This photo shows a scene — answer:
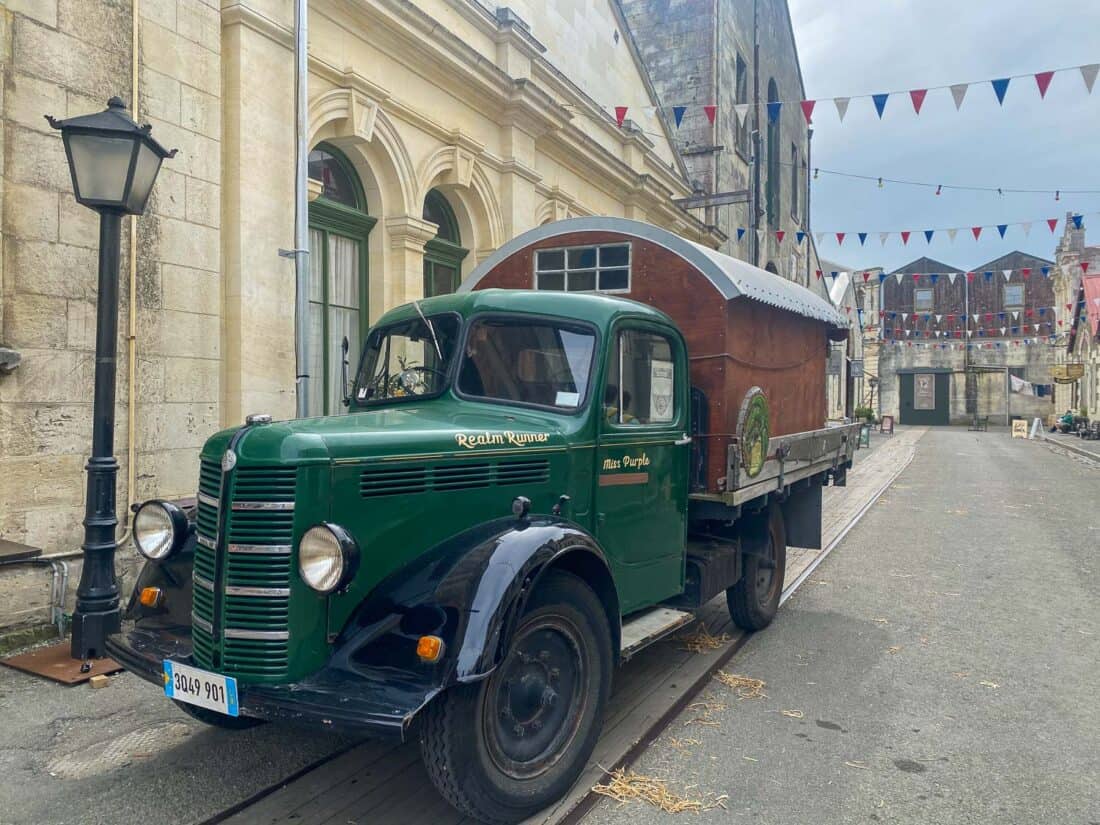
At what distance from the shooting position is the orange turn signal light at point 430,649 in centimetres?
289

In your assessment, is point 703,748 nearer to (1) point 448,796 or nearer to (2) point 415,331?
(1) point 448,796

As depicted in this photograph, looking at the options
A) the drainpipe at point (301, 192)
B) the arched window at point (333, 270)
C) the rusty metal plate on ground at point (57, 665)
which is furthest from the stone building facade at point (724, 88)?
the rusty metal plate on ground at point (57, 665)

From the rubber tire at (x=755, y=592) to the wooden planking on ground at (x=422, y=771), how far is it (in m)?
→ 0.30

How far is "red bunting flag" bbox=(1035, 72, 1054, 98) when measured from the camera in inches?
433

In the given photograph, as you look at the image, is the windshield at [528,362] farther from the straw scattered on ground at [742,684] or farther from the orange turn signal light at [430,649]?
the straw scattered on ground at [742,684]

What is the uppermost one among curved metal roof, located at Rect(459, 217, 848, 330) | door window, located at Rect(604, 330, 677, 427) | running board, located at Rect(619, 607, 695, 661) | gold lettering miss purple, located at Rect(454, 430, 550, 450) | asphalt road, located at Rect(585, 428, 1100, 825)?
curved metal roof, located at Rect(459, 217, 848, 330)

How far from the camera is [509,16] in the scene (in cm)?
1101

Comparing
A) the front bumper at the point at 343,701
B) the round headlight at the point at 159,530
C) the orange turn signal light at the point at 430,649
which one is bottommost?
the front bumper at the point at 343,701

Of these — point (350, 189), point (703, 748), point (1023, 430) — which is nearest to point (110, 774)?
point (703, 748)

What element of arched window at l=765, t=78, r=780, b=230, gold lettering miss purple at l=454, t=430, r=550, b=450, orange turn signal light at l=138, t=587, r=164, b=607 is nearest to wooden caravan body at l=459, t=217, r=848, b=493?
gold lettering miss purple at l=454, t=430, r=550, b=450

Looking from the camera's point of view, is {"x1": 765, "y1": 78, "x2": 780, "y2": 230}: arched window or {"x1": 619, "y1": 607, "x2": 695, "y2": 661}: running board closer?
{"x1": 619, "y1": 607, "x2": 695, "y2": 661}: running board

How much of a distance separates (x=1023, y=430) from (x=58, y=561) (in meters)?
39.2

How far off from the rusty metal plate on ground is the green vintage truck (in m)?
1.49

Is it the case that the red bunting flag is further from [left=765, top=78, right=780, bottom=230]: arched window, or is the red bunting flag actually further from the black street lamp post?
[left=765, top=78, right=780, bottom=230]: arched window
